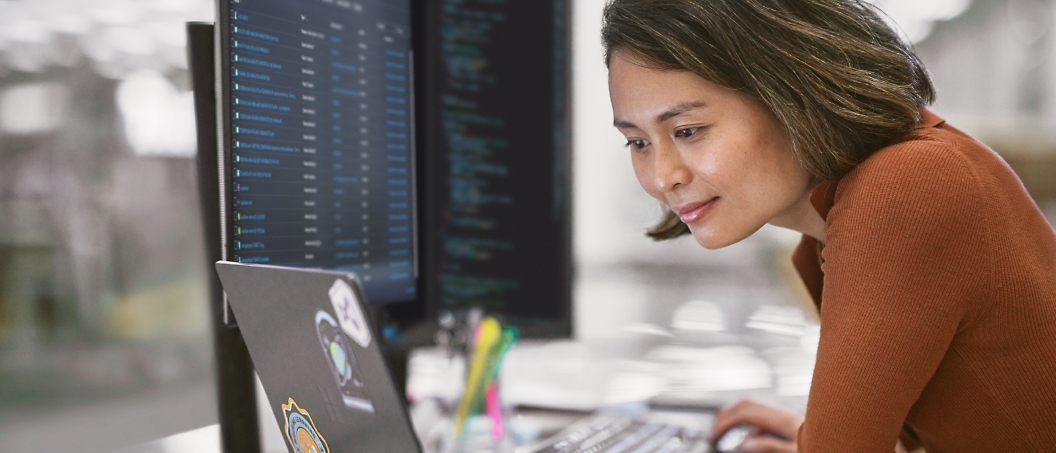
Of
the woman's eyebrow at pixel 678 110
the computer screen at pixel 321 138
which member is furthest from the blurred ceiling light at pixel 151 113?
the woman's eyebrow at pixel 678 110

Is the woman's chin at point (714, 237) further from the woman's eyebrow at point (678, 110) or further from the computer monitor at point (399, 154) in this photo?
the computer monitor at point (399, 154)

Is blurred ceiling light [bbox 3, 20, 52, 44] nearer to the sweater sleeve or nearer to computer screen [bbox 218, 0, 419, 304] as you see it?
computer screen [bbox 218, 0, 419, 304]

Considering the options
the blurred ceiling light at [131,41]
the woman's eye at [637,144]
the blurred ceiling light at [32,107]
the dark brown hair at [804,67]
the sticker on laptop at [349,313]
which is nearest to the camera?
the sticker on laptop at [349,313]

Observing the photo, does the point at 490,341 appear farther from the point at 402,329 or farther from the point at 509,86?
the point at 509,86

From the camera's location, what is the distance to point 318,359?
55 centimetres

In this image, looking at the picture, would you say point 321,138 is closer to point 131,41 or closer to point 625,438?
point 625,438

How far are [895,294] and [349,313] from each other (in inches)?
18.2

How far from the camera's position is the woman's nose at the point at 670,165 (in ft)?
2.63

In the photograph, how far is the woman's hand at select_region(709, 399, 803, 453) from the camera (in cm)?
93

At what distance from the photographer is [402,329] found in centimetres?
111

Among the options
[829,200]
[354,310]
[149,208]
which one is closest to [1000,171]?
[829,200]

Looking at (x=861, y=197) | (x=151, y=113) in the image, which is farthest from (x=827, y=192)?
(x=151, y=113)

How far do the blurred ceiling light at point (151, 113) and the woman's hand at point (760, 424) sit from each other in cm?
191

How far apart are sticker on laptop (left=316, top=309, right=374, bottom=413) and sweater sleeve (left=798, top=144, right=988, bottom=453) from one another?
0.41 m
